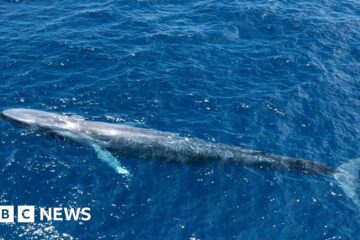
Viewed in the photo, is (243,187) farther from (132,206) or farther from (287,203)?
(132,206)

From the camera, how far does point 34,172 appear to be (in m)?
43.7

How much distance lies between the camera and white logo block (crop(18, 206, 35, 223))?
39.8 m

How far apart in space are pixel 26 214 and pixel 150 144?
47.0 ft

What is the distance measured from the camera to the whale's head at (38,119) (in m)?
48.3

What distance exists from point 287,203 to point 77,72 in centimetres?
3159

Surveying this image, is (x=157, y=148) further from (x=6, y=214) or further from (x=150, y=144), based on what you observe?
(x=6, y=214)

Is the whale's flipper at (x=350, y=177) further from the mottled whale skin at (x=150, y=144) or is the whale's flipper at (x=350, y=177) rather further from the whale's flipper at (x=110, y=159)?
the whale's flipper at (x=110, y=159)

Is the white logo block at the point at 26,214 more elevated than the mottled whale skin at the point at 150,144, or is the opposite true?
the mottled whale skin at the point at 150,144

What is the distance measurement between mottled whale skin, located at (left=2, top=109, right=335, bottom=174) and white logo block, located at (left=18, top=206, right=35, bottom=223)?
32.5ft

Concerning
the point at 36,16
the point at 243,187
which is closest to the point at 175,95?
the point at 243,187

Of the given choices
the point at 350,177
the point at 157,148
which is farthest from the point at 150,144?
the point at 350,177

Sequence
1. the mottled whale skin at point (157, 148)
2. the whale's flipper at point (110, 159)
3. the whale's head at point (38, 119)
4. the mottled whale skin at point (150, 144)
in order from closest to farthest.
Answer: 1. the whale's flipper at point (110, 159)
2. the mottled whale skin at point (157, 148)
3. the mottled whale skin at point (150, 144)
4. the whale's head at point (38, 119)

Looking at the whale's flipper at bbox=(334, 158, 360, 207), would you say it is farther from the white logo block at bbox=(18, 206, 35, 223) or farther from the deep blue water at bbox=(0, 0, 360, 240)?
the white logo block at bbox=(18, 206, 35, 223)

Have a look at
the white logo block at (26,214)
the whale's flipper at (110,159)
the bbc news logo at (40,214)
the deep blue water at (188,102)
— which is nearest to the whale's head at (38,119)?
the deep blue water at (188,102)
